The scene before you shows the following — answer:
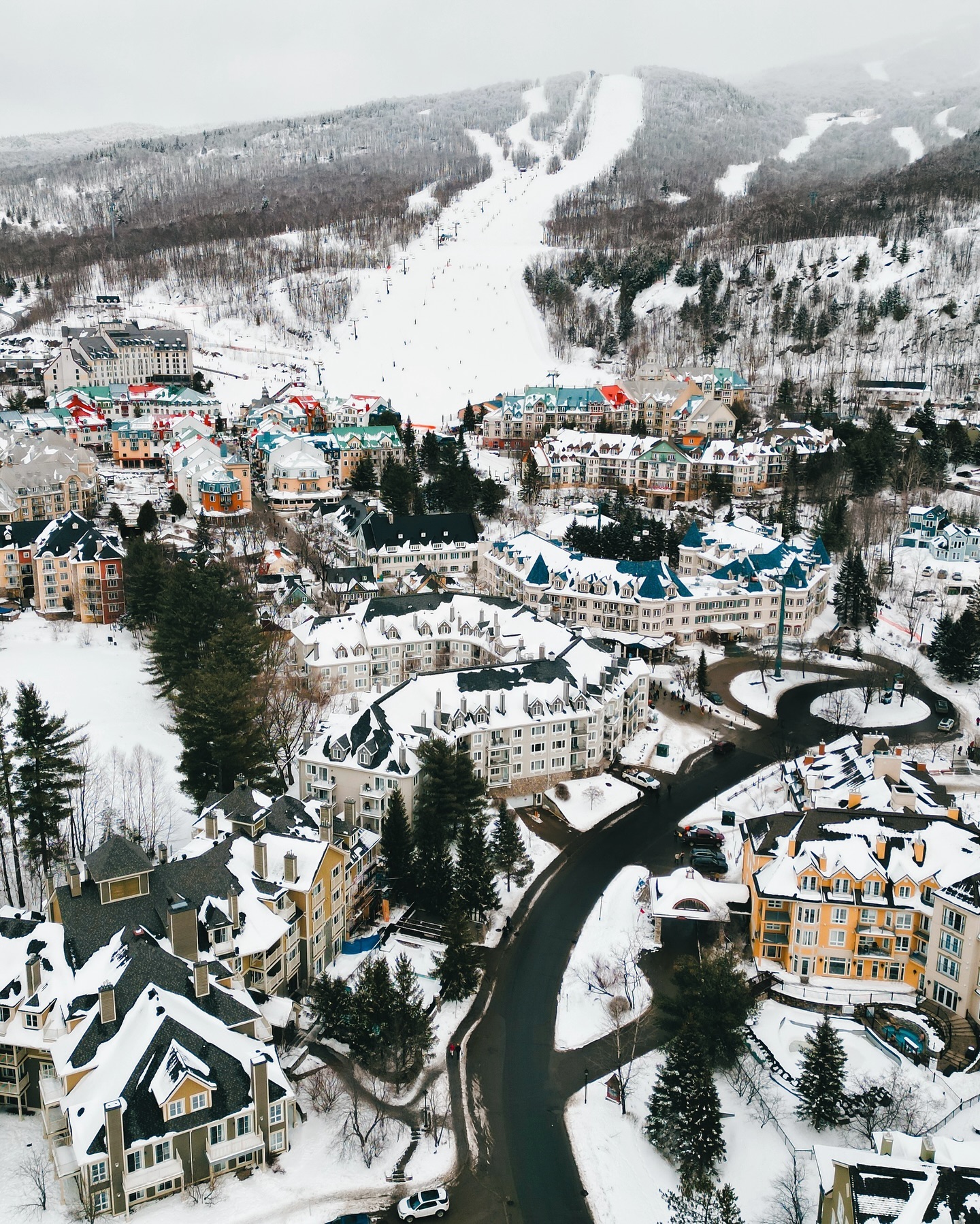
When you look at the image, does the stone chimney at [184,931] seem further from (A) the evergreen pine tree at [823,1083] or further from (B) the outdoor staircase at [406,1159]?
(A) the evergreen pine tree at [823,1083]

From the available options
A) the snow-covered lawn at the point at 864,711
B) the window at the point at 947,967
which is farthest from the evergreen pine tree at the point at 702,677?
the window at the point at 947,967

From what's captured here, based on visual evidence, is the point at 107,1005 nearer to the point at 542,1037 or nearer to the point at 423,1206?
the point at 423,1206

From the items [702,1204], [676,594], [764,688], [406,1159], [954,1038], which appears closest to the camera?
[702,1204]

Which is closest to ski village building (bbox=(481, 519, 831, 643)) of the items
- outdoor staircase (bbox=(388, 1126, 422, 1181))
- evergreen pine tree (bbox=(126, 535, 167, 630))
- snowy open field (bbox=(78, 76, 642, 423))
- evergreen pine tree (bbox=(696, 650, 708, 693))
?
evergreen pine tree (bbox=(696, 650, 708, 693))

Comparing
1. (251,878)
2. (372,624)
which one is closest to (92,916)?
(251,878)

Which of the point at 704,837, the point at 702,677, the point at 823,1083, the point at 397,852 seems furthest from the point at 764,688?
the point at 823,1083
